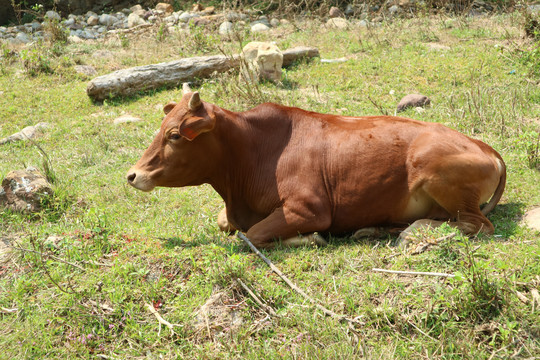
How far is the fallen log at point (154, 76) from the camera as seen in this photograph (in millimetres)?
11219

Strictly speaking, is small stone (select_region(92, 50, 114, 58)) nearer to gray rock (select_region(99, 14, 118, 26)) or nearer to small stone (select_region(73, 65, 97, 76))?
small stone (select_region(73, 65, 97, 76))

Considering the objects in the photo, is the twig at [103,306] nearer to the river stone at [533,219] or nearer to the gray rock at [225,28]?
the river stone at [533,219]

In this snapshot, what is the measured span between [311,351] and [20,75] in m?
11.1

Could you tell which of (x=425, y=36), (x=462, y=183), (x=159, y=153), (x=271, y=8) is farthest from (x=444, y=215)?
(x=271, y=8)

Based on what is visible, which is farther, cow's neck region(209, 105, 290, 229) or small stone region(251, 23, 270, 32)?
small stone region(251, 23, 270, 32)

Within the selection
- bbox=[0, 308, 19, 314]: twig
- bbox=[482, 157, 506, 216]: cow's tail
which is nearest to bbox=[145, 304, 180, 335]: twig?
bbox=[0, 308, 19, 314]: twig

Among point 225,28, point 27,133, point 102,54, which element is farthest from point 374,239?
point 225,28

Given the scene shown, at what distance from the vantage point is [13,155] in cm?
912

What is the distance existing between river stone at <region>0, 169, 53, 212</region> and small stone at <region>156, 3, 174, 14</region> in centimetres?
1478

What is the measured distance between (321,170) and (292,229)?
27.4 inches

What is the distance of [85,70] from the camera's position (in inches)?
516

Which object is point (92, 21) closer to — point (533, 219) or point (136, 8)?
point (136, 8)

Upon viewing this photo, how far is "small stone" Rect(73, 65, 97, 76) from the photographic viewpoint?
42.6 ft

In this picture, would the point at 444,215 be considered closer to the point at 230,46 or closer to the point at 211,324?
the point at 211,324
